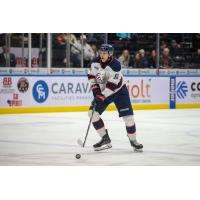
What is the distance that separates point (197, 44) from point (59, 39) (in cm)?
429

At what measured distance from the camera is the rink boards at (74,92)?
52.2 ft

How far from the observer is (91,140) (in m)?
10.8

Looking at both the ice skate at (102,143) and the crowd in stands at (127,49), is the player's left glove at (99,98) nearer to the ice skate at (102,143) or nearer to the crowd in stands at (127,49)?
the ice skate at (102,143)

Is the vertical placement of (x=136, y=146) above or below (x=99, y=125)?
below

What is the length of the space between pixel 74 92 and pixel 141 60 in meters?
3.11

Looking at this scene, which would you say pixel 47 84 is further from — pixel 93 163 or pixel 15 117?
pixel 93 163

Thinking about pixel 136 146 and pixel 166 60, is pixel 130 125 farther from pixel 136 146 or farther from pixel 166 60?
pixel 166 60

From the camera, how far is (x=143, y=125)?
1345 cm

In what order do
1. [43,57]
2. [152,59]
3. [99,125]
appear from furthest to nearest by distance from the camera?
[152,59] < [43,57] < [99,125]

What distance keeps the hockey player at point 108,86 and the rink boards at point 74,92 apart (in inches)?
272

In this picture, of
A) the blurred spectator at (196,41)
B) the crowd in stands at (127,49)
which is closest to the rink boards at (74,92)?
the crowd in stands at (127,49)

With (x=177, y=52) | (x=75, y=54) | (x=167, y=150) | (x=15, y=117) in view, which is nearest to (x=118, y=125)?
(x=15, y=117)

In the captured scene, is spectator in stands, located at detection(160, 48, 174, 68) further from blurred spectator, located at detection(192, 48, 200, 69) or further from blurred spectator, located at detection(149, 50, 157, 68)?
blurred spectator, located at detection(192, 48, 200, 69)

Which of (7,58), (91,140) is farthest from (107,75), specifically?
(7,58)
